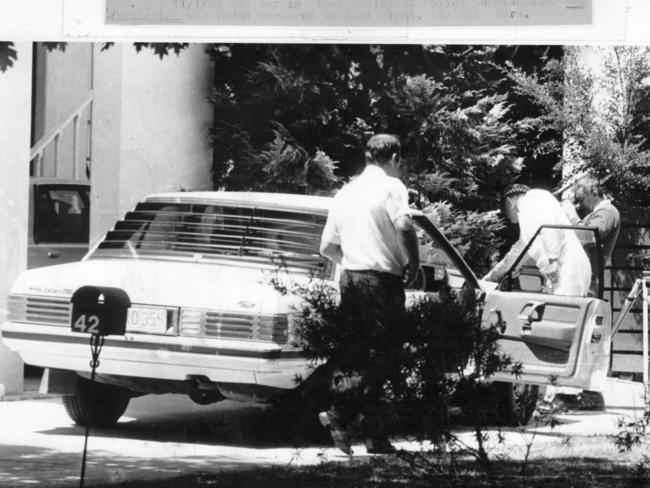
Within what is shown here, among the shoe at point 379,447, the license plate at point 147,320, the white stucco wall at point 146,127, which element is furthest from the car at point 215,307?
the shoe at point 379,447

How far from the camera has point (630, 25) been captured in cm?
629

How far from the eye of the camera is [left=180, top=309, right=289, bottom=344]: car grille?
6.37 m

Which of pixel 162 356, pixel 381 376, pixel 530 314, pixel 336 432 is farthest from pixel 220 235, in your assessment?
pixel 530 314

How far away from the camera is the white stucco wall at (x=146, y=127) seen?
674cm

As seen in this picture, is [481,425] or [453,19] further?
[453,19]

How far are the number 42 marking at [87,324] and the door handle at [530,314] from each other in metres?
2.27

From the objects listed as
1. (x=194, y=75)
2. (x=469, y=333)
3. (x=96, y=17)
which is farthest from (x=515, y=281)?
(x=96, y=17)

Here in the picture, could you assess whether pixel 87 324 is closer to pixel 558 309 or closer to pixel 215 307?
pixel 215 307

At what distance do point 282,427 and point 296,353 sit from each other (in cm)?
66

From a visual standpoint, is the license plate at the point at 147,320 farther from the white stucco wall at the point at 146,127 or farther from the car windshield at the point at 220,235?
the white stucco wall at the point at 146,127

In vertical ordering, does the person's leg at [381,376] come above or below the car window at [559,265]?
below

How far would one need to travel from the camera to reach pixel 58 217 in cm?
685

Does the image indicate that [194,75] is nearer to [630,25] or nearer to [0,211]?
[0,211]

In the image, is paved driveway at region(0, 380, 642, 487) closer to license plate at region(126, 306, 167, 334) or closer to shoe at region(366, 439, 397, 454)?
license plate at region(126, 306, 167, 334)
